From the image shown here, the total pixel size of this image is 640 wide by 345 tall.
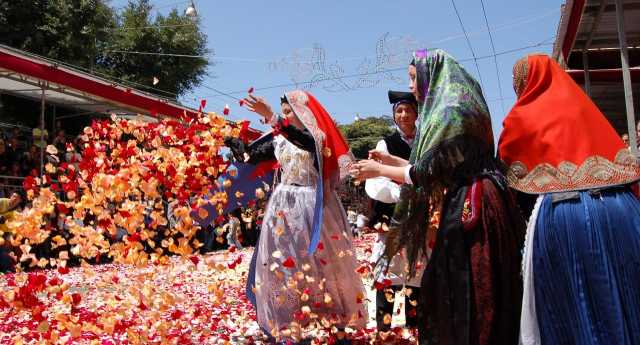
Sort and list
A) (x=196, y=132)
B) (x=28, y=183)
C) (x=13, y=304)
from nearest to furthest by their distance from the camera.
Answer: (x=13, y=304)
(x=28, y=183)
(x=196, y=132)

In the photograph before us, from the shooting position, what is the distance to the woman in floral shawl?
255 centimetres

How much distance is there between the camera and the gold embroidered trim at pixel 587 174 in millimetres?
2488

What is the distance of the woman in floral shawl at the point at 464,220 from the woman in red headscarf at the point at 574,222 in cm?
9

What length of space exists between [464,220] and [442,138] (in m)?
0.37

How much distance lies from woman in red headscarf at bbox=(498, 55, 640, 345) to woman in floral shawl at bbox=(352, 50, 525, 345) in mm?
93

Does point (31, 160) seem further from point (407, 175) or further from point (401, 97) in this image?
point (407, 175)

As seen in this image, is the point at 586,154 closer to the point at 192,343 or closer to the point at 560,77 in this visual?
the point at 560,77

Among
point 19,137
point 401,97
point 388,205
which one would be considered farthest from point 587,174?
point 19,137

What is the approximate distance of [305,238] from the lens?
410cm

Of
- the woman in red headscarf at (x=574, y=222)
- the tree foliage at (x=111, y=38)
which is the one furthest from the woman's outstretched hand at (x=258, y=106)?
the tree foliage at (x=111, y=38)

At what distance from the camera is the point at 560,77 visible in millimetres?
2680

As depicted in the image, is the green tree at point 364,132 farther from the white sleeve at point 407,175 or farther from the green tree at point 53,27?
the white sleeve at point 407,175

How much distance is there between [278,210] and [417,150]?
1.63 m

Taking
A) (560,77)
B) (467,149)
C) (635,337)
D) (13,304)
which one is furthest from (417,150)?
(13,304)
